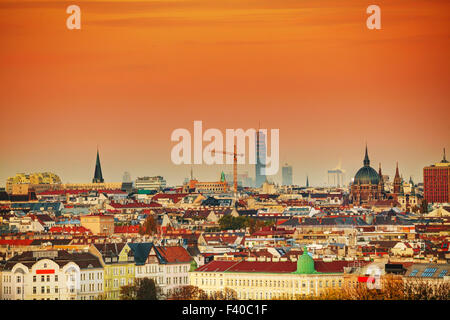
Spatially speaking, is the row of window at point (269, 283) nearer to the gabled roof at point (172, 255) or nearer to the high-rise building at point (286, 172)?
the gabled roof at point (172, 255)

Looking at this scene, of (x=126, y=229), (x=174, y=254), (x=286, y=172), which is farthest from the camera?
(x=286, y=172)

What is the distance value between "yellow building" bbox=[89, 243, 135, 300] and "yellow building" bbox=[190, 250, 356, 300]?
6.67 ft

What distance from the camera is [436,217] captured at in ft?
339

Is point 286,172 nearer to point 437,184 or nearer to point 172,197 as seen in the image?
point 172,197

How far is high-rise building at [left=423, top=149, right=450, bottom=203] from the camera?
13675 centimetres

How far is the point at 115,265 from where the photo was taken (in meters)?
52.9

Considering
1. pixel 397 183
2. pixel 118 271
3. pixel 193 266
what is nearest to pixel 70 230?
pixel 193 266

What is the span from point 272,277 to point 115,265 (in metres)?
5.38

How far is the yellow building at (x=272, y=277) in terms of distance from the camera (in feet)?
160

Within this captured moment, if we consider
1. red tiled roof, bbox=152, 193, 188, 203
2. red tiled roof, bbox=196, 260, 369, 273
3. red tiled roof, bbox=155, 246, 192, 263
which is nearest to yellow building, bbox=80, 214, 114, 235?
red tiled roof, bbox=155, 246, 192, 263

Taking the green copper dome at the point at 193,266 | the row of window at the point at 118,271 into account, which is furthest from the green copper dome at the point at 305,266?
the row of window at the point at 118,271
